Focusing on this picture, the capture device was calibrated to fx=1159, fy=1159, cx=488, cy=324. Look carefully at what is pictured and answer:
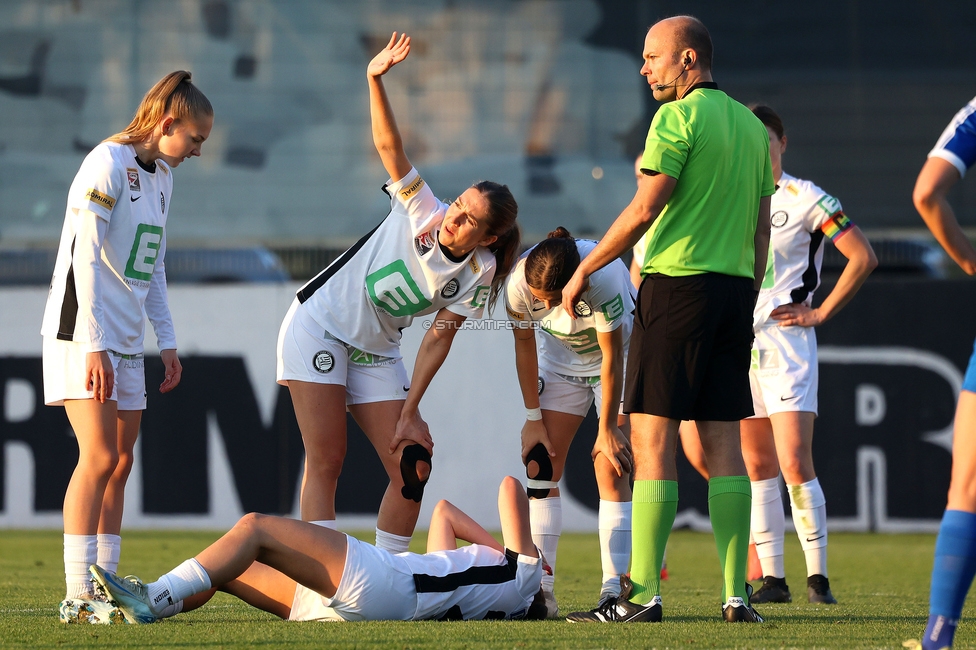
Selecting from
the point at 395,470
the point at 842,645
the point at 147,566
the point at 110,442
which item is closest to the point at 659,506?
the point at 842,645

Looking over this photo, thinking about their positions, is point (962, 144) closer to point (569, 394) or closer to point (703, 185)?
point (703, 185)

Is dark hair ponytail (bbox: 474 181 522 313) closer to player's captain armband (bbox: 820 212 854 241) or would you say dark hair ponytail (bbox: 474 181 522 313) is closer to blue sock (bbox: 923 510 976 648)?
player's captain armband (bbox: 820 212 854 241)

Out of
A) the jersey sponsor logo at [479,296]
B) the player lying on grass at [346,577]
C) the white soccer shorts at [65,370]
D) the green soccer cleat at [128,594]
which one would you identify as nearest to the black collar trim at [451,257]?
the jersey sponsor logo at [479,296]

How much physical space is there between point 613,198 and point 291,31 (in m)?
3.58

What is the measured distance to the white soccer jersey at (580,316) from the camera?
456cm

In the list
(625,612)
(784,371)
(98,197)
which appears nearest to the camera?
(625,612)

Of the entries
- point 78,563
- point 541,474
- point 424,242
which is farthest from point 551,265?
point 78,563

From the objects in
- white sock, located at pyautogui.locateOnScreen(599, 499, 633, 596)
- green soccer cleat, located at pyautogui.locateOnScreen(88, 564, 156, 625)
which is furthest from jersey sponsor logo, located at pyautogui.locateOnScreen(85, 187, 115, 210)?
white sock, located at pyautogui.locateOnScreen(599, 499, 633, 596)

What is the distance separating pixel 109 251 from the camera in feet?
14.8

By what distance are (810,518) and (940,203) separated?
9.10 feet

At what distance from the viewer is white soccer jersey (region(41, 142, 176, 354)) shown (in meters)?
4.38

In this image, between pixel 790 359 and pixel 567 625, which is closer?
pixel 567 625

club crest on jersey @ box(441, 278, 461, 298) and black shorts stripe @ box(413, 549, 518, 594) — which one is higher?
club crest on jersey @ box(441, 278, 461, 298)

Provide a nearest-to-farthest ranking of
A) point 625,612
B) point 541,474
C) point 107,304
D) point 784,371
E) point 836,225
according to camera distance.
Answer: point 625,612, point 107,304, point 541,474, point 784,371, point 836,225
